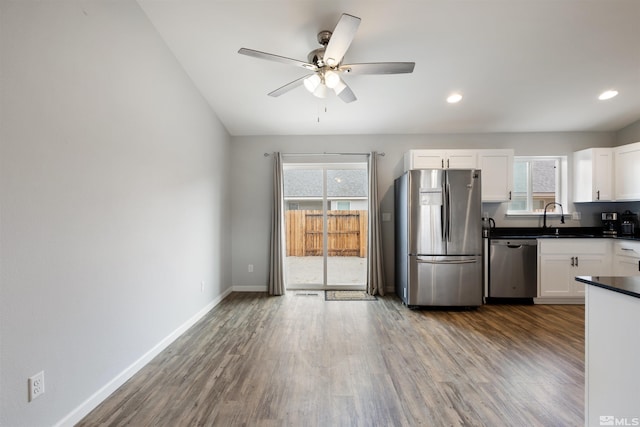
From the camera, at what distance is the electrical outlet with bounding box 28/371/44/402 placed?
4.64 ft

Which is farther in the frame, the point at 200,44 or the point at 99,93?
the point at 200,44

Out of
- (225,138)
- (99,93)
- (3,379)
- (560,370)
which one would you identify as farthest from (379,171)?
(3,379)

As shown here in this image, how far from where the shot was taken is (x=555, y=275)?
12.4 ft

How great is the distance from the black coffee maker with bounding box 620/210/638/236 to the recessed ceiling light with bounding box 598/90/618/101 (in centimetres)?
176

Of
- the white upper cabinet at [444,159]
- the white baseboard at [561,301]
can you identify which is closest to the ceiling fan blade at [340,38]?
the white upper cabinet at [444,159]

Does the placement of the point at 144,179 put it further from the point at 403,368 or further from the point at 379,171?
the point at 379,171

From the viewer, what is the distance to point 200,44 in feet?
8.68

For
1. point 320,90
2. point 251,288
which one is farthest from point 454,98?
point 251,288

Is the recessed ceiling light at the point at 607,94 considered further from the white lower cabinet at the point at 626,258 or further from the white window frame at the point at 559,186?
the white lower cabinet at the point at 626,258

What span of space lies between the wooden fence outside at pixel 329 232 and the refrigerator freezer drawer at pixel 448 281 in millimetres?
1176

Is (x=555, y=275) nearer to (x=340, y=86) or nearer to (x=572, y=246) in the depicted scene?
(x=572, y=246)

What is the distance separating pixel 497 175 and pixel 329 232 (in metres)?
2.59

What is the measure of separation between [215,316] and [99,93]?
100 inches

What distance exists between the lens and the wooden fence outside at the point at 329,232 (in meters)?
4.61
